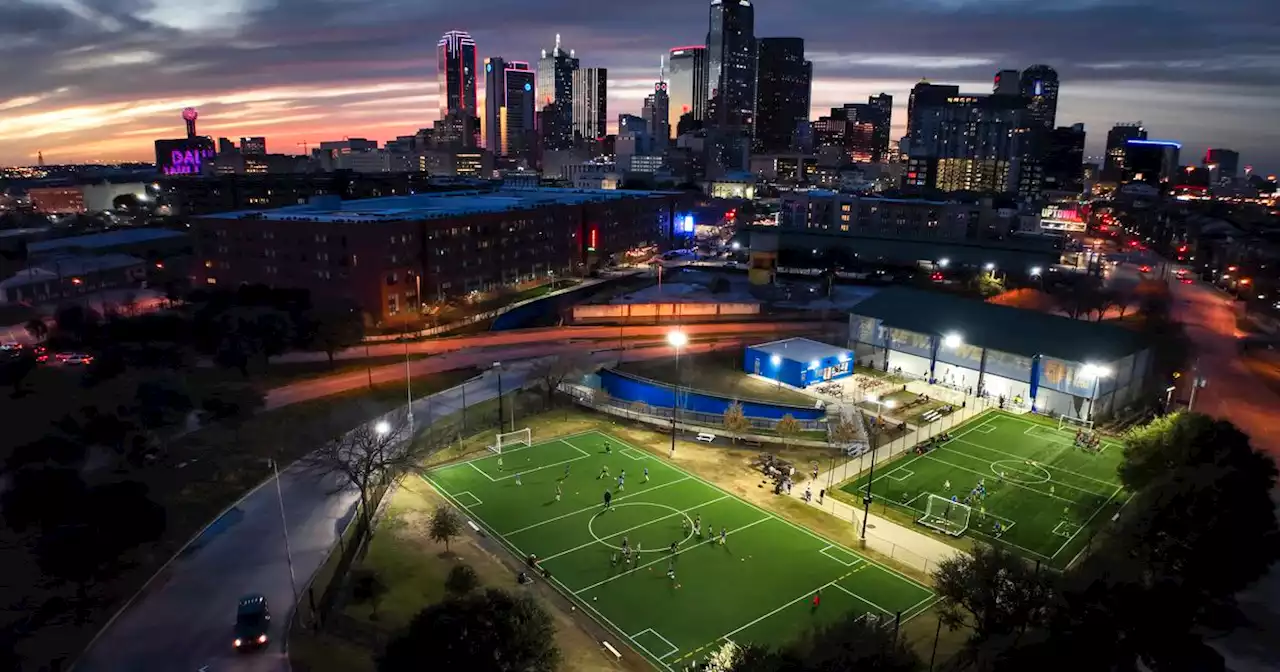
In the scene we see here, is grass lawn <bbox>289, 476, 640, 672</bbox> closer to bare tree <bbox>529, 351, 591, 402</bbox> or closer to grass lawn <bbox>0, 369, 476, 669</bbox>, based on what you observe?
grass lawn <bbox>0, 369, 476, 669</bbox>

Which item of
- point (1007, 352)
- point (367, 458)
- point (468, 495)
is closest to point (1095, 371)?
point (1007, 352)

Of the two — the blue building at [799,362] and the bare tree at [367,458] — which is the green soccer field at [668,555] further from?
the blue building at [799,362]

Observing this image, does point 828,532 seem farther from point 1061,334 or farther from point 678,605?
point 1061,334

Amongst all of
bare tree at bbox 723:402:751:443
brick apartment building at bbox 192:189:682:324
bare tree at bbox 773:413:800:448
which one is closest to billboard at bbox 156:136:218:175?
brick apartment building at bbox 192:189:682:324

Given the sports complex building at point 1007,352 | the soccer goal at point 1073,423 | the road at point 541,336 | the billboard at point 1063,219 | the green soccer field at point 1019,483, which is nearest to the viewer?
the green soccer field at point 1019,483

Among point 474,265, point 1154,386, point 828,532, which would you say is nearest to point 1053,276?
point 1154,386

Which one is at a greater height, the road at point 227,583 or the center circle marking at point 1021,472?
the center circle marking at point 1021,472

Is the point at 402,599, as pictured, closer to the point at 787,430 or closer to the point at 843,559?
the point at 843,559

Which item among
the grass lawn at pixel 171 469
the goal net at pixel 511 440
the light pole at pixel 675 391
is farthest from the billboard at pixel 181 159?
the goal net at pixel 511 440
